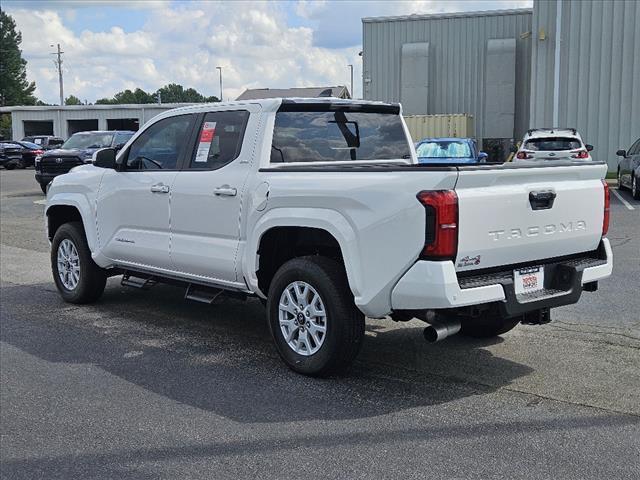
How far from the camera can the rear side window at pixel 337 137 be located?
610 cm

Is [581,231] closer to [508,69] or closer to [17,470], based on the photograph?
[17,470]

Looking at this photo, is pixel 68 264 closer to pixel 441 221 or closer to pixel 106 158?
pixel 106 158

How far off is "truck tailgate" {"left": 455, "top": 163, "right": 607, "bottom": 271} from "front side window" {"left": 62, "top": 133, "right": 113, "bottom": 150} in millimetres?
18404

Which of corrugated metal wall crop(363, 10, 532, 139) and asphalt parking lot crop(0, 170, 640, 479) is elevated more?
corrugated metal wall crop(363, 10, 532, 139)

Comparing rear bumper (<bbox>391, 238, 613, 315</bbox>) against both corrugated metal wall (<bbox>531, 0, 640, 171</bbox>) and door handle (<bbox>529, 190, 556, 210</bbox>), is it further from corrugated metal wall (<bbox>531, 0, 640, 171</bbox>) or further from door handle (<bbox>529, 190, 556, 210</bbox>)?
corrugated metal wall (<bbox>531, 0, 640, 171</bbox>)

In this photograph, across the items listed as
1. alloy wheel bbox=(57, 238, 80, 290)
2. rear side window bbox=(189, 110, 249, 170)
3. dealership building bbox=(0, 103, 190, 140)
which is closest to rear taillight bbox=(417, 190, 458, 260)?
rear side window bbox=(189, 110, 249, 170)

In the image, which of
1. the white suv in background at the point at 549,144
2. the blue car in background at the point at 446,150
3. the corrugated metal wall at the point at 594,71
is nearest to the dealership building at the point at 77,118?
the corrugated metal wall at the point at 594,71

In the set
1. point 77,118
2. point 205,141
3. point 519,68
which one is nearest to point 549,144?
point 205,141

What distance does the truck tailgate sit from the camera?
15.3ft

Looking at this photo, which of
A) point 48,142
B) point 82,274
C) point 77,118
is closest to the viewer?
point 82,274

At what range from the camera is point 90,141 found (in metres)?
22.3

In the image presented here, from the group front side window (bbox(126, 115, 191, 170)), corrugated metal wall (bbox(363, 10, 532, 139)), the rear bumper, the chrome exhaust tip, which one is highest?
corrugated metal wall (bbox(363, 10, 532, 139))

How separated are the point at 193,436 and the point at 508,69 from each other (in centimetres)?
3119

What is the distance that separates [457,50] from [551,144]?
16.7 metres
